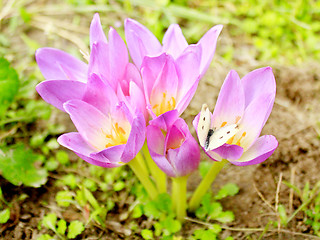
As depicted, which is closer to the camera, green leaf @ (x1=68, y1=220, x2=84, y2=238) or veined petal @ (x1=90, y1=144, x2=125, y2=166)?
veined petal @ (x1=90, y1=144, x2=125, y2=166)

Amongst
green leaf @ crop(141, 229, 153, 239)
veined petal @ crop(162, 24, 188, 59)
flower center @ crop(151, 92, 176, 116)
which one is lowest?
green leaf @ crop(141, 229, 153, 239)

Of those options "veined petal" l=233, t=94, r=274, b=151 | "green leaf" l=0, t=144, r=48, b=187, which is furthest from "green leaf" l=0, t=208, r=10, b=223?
"veined petal" l=233, t=94, r=274, b=151

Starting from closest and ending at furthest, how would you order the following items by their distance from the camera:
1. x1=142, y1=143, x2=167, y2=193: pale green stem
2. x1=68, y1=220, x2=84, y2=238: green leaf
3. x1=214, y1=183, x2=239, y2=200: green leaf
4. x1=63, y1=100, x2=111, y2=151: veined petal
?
x1=63, y1=100, x2=111, y2=151: veined petal → x1=142, y1=143, x2=167, y2=193: pale green stem → x1=68, y1=220, x2=84, y2=238: green leaf → x1=214, y1=183, x2=239, y2=200: green leaf

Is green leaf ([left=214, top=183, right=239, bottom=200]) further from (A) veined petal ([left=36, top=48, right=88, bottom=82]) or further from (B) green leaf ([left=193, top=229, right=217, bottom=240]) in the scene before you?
(A) veined petal ([left=36, top=48, right=88, bottom=82])

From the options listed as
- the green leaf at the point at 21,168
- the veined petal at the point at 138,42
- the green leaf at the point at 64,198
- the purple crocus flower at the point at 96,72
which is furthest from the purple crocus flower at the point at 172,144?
the green leaf at the point at 21,168

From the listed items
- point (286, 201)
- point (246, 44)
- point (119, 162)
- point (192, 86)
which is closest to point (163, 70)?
point (192, 86)

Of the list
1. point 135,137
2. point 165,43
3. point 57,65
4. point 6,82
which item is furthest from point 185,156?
point 6,82

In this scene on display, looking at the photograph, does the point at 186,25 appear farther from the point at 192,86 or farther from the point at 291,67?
the point at 192,86
